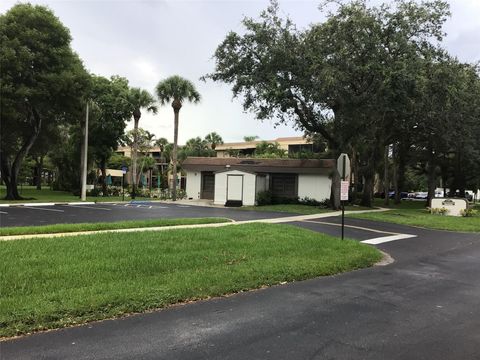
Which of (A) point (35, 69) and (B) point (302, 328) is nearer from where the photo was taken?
(B) point (302, 328)

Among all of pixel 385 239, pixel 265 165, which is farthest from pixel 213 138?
pixel 385 239

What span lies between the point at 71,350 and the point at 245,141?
3167 inches

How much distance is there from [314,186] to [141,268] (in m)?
28.3

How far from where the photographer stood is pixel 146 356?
16.9 feet

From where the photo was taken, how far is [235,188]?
113 feet

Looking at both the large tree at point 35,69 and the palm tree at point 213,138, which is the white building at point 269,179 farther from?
the palm tree at point 213,138

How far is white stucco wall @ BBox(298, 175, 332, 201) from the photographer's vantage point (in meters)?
35.9

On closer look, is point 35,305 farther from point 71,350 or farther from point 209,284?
point 209,284

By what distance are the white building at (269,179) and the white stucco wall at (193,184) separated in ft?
4.60

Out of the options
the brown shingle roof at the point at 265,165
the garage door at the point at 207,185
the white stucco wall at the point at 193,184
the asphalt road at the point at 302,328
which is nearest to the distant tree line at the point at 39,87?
the brown shingle roof at the point at 265,165

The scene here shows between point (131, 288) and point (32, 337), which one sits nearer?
point (32, 337)

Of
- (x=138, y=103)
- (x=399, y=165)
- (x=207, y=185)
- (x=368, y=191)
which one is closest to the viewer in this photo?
(x=368, y=191)

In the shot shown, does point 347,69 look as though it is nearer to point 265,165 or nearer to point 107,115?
point 265,165

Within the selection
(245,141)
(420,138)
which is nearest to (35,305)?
(420,138)
